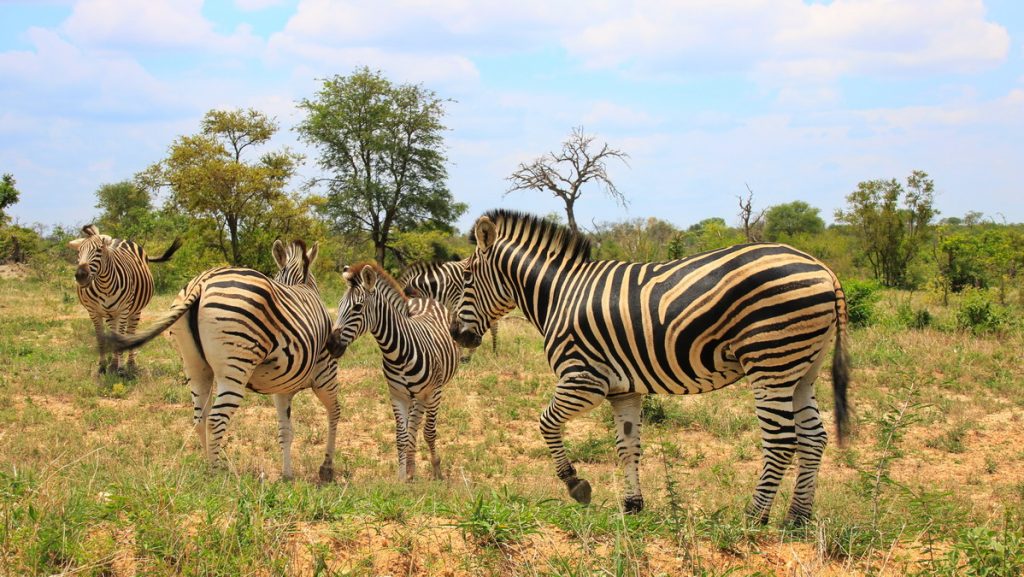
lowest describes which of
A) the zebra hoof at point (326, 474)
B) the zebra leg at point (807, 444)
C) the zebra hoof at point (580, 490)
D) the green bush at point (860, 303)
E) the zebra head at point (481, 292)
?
the zebra hoof at point (326, 474)

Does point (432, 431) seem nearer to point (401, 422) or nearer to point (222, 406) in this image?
point (401, 422)

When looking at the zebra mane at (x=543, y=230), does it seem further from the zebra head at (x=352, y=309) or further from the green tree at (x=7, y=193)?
the green tree at (x=7, y=193)

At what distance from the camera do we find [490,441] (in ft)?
31.5

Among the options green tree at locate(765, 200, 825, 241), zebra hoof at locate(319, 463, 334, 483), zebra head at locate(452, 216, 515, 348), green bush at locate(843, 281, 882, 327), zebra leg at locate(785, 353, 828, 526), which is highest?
green tree at locate(765, 200, 825, 241)

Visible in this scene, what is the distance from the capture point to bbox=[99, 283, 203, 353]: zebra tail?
20.5 ft

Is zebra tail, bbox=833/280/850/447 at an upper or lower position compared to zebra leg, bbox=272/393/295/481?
upper

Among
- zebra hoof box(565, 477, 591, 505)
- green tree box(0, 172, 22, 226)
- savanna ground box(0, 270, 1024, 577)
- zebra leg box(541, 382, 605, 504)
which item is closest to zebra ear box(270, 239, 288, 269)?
savanna ground box(0, 270, 1024, 577)

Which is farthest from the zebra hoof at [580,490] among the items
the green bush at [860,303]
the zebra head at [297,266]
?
the green bush at [860,303]

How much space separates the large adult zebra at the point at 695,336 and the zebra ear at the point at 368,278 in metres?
2.10

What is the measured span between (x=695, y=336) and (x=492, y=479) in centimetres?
352

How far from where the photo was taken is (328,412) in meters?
8.39

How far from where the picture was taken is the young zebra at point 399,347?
26.5 ft

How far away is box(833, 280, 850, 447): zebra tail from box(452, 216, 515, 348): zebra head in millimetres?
2753

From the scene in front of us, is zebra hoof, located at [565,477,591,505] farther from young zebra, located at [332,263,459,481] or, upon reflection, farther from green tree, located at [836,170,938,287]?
green tree, located at [836,170,938,287]
